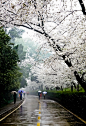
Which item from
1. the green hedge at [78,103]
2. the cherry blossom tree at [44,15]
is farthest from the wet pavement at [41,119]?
the cherry blossom tree at [44,15]

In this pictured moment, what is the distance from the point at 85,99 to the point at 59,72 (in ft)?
62.4

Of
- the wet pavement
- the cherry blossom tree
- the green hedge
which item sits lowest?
the wet pavement

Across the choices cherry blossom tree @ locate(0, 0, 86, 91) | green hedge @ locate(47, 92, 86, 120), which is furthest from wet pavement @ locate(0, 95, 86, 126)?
cherry blossom tree @ locate(0, 0, 86, 91)

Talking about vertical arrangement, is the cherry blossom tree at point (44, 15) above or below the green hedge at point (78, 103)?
above

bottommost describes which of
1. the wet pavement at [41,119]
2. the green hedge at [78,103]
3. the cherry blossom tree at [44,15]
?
the wet pavement at [41,119]

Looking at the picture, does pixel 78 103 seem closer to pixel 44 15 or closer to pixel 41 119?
Result: pixel 41 119

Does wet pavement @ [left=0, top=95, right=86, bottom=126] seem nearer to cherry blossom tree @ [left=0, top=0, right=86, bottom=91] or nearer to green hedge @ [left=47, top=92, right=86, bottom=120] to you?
green hedge @ [left=47, top=92, right=86, bottom=120]

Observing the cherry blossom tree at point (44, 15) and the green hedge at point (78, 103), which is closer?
the cherry blossom tree at point (44, 15)

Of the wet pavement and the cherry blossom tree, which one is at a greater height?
the cherry blossom tree

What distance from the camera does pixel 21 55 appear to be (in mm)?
68125

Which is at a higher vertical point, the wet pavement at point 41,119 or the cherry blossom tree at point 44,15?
the cherry blossom tree at point 44,15

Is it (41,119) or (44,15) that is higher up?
(44,15)

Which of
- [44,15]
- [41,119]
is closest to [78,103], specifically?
[41,119]

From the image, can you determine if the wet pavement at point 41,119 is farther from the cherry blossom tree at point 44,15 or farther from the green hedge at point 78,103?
the cherry blossom tree at point 44,15
